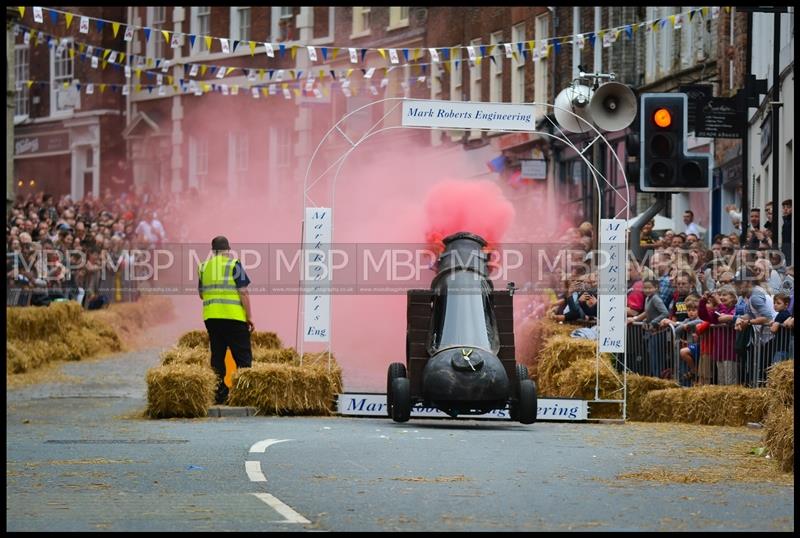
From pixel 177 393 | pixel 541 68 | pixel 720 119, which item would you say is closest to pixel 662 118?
pixel 177 393

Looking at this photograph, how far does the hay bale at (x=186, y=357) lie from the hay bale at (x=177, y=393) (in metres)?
1.50

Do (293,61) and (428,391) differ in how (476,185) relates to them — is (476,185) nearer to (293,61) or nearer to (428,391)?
(428,391)

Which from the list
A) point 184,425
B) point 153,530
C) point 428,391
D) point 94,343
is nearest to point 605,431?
point 428,391

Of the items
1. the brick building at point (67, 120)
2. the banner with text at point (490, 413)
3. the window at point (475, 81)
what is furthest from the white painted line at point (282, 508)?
the brick building at point (67, 120)

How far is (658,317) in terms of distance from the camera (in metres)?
22.9

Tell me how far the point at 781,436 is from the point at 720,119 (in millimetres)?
14625

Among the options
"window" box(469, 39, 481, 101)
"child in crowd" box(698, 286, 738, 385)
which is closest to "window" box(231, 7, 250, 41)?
"window" box(469, 39, 481, 101)

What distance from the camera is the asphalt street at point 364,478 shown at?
10.3 m

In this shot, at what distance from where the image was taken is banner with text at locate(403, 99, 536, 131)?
66.6 feet

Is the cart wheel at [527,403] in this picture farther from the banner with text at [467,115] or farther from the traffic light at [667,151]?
the banner with text at [467,115]

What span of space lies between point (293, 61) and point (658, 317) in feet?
137

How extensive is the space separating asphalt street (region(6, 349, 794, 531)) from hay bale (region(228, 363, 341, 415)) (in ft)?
1.62

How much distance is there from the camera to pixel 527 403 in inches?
730

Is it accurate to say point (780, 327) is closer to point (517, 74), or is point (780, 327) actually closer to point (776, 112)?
point (776, 112)
